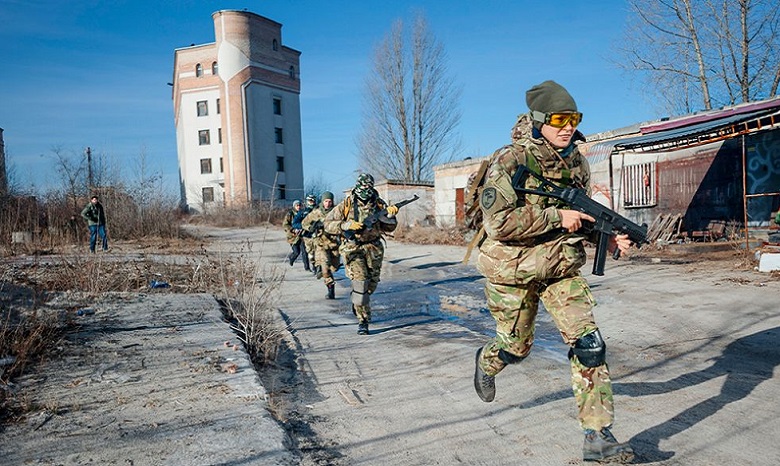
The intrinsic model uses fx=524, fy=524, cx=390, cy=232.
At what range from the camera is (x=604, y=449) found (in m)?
2.44

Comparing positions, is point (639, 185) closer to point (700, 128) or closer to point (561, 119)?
point (700, 128)

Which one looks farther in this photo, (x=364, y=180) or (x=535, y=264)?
(x=364, y=180)

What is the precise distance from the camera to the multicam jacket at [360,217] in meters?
5.98

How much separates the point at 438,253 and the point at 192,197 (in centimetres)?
3620

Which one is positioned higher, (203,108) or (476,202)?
(203,108)

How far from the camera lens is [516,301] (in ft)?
9.30

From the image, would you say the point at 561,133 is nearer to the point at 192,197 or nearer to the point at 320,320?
the point at 320,320

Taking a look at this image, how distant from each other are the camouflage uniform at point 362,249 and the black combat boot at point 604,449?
3368 millimetres

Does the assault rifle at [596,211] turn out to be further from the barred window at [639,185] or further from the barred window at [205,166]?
the barred window at [205,166]

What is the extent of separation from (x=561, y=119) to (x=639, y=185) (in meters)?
12.2

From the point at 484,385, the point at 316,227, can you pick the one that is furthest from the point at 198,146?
the point at 484,385

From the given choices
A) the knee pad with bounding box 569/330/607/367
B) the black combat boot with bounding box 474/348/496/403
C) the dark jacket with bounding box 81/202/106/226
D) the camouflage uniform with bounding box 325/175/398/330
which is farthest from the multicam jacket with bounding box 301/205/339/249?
the dark jacket with bounding box 81/202/106/226

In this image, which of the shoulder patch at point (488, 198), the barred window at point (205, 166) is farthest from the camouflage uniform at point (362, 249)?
the barred window at point (205, 166)

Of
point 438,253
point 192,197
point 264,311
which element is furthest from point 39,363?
point 192,197
